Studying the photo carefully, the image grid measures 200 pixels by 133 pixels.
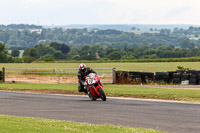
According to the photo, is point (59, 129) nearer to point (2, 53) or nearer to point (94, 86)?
Result: point (94, 86)

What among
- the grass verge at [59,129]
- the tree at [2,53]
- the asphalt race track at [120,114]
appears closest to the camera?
the grass verge at [59,129]

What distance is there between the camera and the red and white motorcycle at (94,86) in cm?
2056

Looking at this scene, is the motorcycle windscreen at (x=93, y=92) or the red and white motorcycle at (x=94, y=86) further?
the motorcycle windscreen at (x=93, y=92)

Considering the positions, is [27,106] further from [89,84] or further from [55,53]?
[55,53]

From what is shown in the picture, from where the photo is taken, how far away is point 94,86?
2081cm

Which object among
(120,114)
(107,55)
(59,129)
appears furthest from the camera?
(107,55)

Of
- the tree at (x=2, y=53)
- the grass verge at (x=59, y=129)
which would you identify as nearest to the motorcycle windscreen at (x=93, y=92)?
the grass verge at (x=59, y=129)

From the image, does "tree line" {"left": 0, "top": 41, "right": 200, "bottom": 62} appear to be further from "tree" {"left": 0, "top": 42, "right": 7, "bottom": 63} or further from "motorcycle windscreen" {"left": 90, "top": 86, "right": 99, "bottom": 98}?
"motorcycle windscreen" {"left": 90, "top": 86, "right": 99, "bottom": 98}

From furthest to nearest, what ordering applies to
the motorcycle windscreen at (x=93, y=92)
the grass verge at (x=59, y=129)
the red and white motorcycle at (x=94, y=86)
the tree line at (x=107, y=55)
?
the tree line at (x=107, y=55) → the motorcycle windscreen at (x=93, y=92) → the red and white motorcycle at (x=94, y=86) → the grass verge at (x=59, y=129)

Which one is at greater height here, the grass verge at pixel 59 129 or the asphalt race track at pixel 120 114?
the grass verge at pixel 59 129

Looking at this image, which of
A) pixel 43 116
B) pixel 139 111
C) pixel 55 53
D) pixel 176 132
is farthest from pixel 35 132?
pixel 55 53

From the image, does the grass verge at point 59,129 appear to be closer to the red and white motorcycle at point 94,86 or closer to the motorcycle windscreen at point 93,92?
the red and white motorcycle at point 94,86

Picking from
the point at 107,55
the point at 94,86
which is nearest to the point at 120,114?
the point at 94,86

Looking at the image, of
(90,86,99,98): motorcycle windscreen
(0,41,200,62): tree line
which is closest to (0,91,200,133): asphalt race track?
(90,86,99,98): motorcycle windscreen
